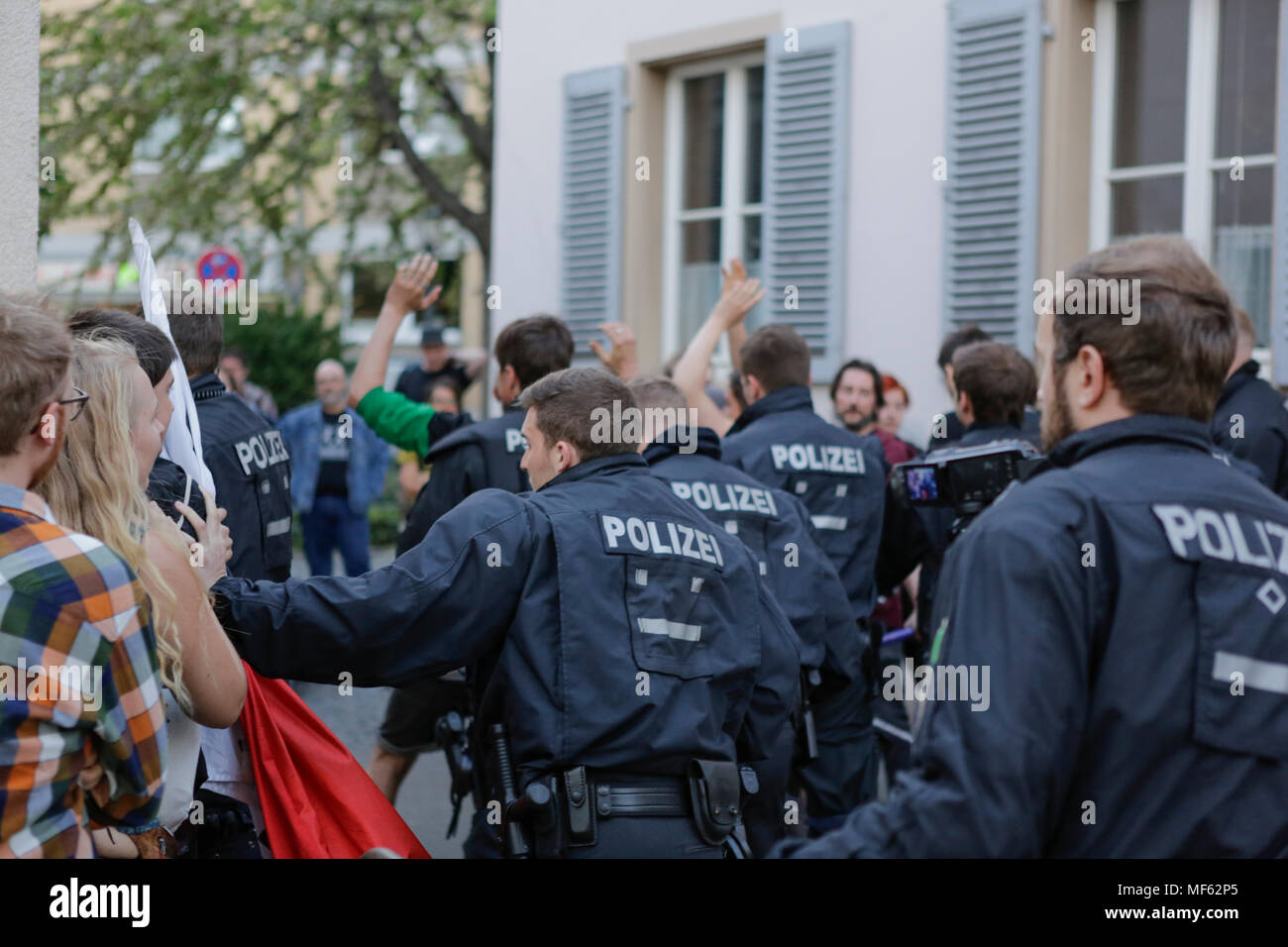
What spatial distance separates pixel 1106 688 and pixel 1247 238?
6.49 meters

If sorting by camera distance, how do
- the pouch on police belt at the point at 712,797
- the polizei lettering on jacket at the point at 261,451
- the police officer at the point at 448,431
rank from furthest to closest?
the police officer at the point at 448,431 < the polizei lettering on jacket at the point at 261,451 < the pouch on police belt at the point at 712,797

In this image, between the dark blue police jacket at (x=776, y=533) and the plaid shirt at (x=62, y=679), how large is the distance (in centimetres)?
260

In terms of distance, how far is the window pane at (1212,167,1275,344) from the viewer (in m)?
7.74

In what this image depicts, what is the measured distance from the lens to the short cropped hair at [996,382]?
580 centimetres

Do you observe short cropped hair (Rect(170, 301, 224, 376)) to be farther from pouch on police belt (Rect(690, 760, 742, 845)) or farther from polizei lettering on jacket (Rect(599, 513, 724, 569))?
pouch on police belt (Rect(690, 760, 742, 845))

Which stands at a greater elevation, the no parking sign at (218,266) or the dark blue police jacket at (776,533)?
the no parking sign at (218,266)

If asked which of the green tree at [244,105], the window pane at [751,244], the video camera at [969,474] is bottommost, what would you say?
the video camera at [969,474]

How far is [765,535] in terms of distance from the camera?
4.90m

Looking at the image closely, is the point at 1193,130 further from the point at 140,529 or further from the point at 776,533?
the point at 140,529

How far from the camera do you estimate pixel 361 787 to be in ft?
10.8

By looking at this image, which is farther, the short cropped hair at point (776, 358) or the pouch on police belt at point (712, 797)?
the short cropped hair at point (776, 358)

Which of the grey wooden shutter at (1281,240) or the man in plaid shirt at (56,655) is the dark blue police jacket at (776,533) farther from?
the grey wooden shutter at (1281,240)

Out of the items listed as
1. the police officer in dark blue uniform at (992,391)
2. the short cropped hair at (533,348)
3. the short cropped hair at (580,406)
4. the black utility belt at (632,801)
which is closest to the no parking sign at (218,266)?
the short cropped hair at (533,348)

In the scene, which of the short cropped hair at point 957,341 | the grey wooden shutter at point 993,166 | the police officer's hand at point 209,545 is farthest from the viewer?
the grey wooden shutter at point 993,166
